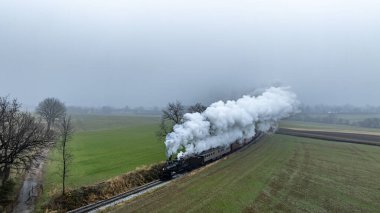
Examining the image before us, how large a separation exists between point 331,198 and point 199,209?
12551 mm

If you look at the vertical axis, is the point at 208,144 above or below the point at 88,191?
above

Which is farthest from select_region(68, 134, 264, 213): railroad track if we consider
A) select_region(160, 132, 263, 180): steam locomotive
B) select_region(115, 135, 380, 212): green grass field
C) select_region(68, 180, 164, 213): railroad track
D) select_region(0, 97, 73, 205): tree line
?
select_region(0, 97, 73, 205): tree line

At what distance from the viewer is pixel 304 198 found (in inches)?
1160

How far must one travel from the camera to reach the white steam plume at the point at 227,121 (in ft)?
147

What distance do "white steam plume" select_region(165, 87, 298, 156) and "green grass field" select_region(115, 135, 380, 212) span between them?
4485mm

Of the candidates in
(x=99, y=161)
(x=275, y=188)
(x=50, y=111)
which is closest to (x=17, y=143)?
(x=99, y=161)

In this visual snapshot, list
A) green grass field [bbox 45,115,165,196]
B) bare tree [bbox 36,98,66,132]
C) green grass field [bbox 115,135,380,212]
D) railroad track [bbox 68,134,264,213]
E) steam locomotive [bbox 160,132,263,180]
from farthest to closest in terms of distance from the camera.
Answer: bare tree [bbox 36,98,66,132] → green grass field [bbox 45,115,165,196] → steam locomotive [bbox 160,132,263,180] → railroad track [bbox 68,134,264,213] → green grass field [bbox 115,135,380,212]

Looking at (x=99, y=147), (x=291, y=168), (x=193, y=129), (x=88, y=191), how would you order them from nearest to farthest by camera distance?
(x=88, y=191) → (x=291, y=168) → (x=193, y=129) → (x=99, y=147)

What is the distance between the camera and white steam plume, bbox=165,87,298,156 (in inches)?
1766

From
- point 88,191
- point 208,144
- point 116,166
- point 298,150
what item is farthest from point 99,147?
point 298,150

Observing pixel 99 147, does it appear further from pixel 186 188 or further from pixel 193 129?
pixel 186 188

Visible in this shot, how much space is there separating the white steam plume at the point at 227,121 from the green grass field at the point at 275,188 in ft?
14.7

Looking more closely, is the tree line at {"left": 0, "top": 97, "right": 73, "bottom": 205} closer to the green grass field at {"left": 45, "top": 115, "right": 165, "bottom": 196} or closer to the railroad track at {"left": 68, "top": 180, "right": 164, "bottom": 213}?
the green grass field at {"left": 45, "top": 115, "right": 165, "bottom": 196}

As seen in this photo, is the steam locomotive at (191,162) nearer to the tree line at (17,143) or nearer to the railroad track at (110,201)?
the railroad track at (110,201)
